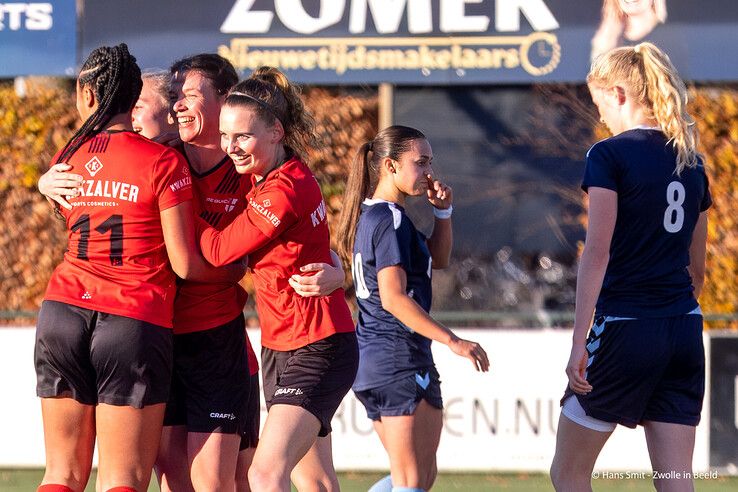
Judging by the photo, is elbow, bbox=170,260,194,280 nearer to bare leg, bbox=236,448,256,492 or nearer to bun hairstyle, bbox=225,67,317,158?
bun hairstyle, bbox=225,67,317,158

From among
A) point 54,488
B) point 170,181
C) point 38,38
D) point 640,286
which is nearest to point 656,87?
point 640,286

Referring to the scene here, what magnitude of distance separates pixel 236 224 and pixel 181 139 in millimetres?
517

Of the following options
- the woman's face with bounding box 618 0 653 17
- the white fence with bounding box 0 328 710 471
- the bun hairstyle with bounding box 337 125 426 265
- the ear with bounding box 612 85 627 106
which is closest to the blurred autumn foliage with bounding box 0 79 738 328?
the woman's face with bounding box 618 0 653 17

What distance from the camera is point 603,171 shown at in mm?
4020

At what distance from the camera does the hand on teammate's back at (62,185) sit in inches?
154

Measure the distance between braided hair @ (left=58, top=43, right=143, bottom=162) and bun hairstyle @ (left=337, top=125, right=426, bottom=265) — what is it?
56.2 inches

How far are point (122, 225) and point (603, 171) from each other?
1567mm

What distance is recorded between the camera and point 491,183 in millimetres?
10016

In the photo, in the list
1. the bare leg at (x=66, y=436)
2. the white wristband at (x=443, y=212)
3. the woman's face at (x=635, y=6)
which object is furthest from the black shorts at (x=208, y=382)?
the woman's face at (x=635, y=6)

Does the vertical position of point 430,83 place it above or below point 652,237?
above

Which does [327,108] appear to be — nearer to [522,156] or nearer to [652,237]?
[522,156]

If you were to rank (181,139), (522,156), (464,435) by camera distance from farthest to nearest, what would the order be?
(522,156), (464,435), (181,139)

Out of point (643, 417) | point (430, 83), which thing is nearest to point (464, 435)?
point (430, 83)

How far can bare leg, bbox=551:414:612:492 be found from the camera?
13.5 ft
